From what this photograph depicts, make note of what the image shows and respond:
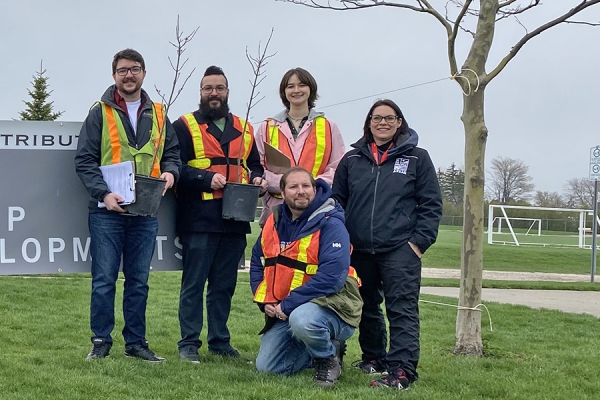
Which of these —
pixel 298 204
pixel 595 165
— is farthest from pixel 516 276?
pixel 298 204

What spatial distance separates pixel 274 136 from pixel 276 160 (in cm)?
27

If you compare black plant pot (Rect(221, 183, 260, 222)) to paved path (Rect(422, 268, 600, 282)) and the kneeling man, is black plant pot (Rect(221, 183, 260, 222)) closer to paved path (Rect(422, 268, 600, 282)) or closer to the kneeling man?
the kneeling man

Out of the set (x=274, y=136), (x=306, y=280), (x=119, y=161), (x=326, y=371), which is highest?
(x=274, y=136)

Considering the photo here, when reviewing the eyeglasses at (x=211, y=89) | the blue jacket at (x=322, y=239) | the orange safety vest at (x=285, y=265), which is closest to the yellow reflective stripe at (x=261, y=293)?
the orange safety vest at (x=285, y=265)

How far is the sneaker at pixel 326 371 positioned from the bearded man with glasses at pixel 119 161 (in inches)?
48.7

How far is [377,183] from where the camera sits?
16.9 feet

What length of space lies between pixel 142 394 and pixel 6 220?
2.18 meters

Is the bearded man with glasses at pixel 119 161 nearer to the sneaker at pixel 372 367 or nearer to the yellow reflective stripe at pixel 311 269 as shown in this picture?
the yellow reflective stripe at pixel 311 269

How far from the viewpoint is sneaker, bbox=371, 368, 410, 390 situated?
4.84 metres

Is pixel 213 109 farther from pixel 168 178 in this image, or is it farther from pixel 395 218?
pixel 395 218

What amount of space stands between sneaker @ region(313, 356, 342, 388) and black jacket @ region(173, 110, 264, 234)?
124 cm

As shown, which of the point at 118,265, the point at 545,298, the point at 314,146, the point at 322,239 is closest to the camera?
the point at 322,239

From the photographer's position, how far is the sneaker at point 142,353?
534 centimetres

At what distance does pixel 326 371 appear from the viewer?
491 centimetres
